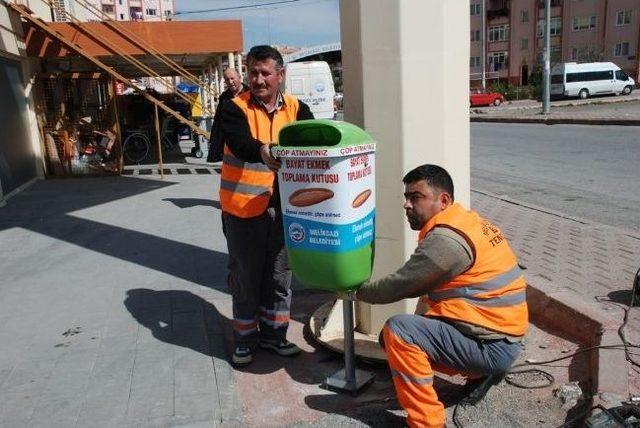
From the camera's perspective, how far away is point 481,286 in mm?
2721

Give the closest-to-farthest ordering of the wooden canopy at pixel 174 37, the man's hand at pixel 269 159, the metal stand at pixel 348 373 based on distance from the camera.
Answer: the man's hand at pixel 269 159
the metal stand at pixel 348 373
the wooden canopy at pixel 174 37

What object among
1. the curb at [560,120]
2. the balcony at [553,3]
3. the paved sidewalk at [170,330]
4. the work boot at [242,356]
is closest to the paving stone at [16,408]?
the paved sidewalk at [170,330]

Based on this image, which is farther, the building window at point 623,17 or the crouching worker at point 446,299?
the building window at point 623,17

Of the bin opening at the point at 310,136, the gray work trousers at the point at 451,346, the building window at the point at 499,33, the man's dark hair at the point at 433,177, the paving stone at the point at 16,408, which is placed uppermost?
the building window at the point at 499,33

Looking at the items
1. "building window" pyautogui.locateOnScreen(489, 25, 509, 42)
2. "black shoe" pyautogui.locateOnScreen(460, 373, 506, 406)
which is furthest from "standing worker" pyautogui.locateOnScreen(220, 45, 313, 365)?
"building window" pyautogui.locateOnScreen(489, 25, 509, 42)

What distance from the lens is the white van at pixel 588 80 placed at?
40406 millimetres

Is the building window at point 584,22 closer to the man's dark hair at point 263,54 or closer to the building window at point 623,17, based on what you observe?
the building window at point 623,17

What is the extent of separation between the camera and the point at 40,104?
38.3 feet

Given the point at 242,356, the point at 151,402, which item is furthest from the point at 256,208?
the point at 151,402

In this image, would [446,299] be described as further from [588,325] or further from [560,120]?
[560,120]

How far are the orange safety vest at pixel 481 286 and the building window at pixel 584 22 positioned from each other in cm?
6122

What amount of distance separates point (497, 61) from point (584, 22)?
9803 millimetres

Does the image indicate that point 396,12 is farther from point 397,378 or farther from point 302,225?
point 397,378

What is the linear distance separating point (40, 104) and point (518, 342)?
11287mm
